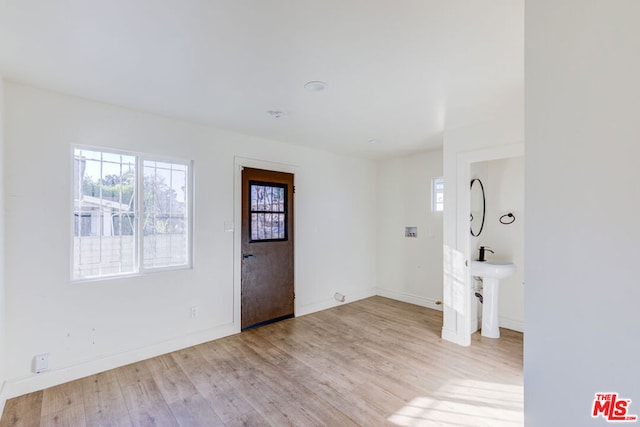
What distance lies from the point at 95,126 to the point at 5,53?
84cm

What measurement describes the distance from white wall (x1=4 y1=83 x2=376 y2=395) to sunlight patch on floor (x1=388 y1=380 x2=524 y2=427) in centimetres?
231

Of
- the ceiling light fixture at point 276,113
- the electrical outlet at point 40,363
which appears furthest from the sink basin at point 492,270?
the electrical outlet at point 40,363

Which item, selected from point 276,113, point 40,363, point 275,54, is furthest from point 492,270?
point 40,363

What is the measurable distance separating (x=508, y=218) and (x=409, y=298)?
2041mm

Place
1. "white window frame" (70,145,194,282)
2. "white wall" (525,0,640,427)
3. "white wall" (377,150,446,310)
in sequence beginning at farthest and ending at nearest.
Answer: "white wall" (377,150,446,310) → "white window frame" (70,145,194,282) → "white wall" (525,0,640,427)

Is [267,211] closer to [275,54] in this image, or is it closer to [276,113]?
[276,113]

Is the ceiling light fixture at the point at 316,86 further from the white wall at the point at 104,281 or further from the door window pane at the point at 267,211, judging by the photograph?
the door window pane at the point at 267,211

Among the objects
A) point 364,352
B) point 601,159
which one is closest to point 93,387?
point 364,352

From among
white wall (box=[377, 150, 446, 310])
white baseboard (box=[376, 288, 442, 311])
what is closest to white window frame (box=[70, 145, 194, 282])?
white wall (box=[377, 150, 446, 310])

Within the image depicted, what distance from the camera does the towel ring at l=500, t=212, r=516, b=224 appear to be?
12.5 feet

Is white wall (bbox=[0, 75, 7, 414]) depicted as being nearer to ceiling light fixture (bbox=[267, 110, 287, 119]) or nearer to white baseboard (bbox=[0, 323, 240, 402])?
white baseboard (bbox=[0, 323, 240, 402])

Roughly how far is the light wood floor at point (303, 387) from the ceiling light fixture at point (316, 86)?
2527 mm

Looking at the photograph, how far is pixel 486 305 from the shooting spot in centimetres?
361

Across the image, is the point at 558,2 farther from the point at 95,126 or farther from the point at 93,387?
the point at 93,387
